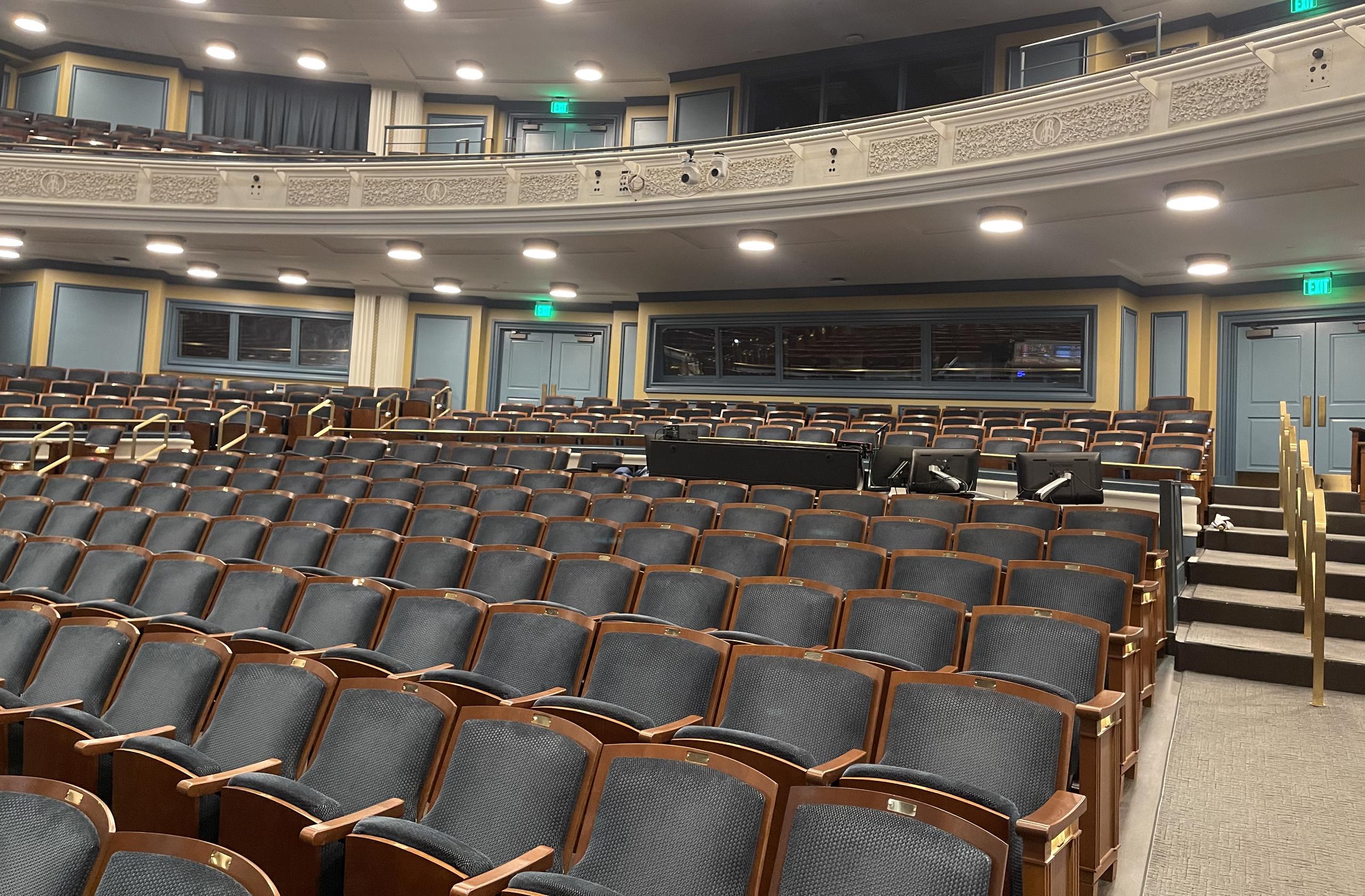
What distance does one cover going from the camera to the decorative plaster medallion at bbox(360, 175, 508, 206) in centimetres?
743

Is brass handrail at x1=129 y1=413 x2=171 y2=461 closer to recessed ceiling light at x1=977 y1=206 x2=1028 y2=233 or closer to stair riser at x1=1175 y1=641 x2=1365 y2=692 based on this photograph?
recessed ceiling light at x1=977 y1=206 x2=1028 y2=233

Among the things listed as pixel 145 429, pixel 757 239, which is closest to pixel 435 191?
pixel 757 239

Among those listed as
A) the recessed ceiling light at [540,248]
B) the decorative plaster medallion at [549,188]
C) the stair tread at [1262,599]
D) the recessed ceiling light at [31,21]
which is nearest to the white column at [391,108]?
the recessed ceiling light at [31,21]

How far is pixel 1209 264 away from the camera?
671 cm

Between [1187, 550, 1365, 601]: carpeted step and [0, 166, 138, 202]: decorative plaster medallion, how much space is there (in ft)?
27.0

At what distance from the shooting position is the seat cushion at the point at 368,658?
6.99 feet

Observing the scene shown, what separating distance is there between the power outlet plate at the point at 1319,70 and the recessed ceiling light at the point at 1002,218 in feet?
5.40

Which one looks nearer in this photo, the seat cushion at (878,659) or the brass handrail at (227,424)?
the seat cushion at (878,659)

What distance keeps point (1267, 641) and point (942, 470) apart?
1439 millimetres

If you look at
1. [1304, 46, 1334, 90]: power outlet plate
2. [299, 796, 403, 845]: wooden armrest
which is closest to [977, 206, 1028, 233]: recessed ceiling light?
[1304, 46, 1334, 90]: power outlet plate

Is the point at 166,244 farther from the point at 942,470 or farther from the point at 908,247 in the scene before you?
the point at 942,470

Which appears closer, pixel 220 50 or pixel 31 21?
pixel 31 21

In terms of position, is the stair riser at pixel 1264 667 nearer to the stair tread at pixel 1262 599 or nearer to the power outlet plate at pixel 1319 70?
the stair tread at pixel 1262 599

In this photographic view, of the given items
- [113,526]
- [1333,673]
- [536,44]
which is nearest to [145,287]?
[536,44]
